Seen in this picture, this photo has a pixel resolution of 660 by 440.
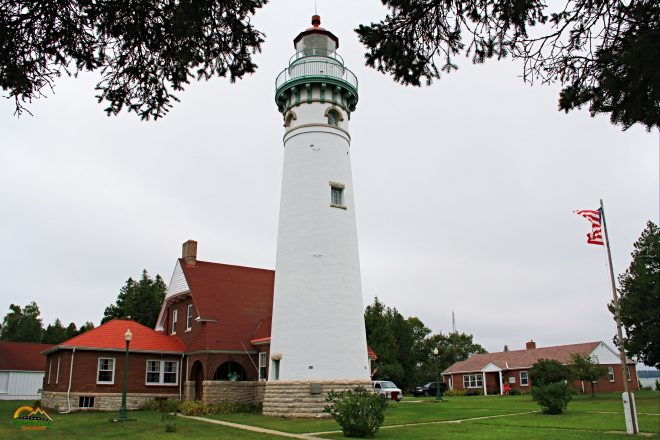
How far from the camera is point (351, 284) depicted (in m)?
23.4

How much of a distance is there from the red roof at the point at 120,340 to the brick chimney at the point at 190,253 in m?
4.49

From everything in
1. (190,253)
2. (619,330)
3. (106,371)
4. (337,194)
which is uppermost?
(337,194)

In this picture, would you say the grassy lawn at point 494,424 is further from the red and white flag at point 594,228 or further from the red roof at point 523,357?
the red roof at point 523,357

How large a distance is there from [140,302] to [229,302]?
25423mm

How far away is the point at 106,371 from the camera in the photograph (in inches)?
1076

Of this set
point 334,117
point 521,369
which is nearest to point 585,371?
point 521,369

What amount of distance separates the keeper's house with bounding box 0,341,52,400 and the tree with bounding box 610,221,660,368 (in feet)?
147

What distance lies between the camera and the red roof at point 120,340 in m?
27.2

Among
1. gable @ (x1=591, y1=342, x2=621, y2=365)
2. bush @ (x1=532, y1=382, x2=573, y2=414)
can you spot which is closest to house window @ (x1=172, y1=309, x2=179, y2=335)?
bush @ (x1=532, y1=382, x2=573, y2=414)

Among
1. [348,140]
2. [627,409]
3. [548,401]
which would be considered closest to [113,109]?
[627,409]

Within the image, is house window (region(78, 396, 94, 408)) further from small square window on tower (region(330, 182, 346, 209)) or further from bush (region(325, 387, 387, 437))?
bush (region(325, 387, 387, 437))

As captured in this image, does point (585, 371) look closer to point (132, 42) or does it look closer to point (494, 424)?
point (494, 424)

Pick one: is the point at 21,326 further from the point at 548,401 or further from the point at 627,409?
the point at 627,409

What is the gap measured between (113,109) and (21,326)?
233ft
